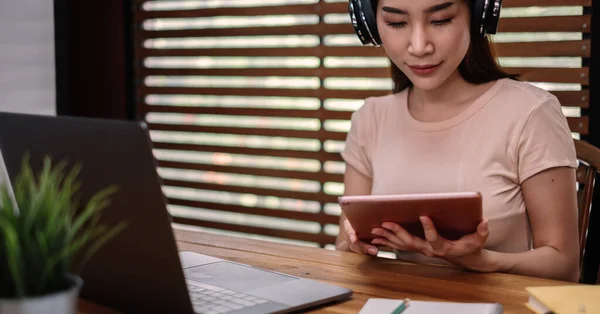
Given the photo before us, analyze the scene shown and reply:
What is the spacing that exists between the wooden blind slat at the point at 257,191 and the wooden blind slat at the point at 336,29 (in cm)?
64

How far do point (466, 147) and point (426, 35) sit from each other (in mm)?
315

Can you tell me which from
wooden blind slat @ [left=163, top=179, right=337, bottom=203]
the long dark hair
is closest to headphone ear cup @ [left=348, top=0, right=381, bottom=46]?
the long dark hair

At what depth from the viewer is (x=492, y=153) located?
1.66 m

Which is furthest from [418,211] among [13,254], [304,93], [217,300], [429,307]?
[304,93]

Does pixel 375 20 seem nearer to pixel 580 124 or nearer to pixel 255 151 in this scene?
pixel 580 124

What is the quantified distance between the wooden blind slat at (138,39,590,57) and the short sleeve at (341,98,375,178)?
77 centimetres

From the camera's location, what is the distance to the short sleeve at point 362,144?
188 cm

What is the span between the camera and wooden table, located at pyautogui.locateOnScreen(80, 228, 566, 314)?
3.82 ft

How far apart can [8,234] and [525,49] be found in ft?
6.81

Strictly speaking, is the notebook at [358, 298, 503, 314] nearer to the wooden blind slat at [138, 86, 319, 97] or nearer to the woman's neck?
the woman's neck

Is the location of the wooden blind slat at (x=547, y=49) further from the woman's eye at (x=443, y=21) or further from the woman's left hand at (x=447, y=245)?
the woman's left hand at (x=447, y=245)

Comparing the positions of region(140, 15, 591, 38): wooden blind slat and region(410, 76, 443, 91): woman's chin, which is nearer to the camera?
region(410, 76, 443, 91): woman's chin

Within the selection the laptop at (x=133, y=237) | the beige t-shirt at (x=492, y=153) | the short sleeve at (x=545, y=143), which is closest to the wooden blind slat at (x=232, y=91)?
the beige t-shirt at (x=492, y=153)

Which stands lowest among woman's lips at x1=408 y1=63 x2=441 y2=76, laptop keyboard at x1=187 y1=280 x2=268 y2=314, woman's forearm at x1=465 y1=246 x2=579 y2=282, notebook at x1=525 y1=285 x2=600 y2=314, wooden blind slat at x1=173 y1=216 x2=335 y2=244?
wooden blind slat at x1=173 y1=216 x2=335 y2=244
